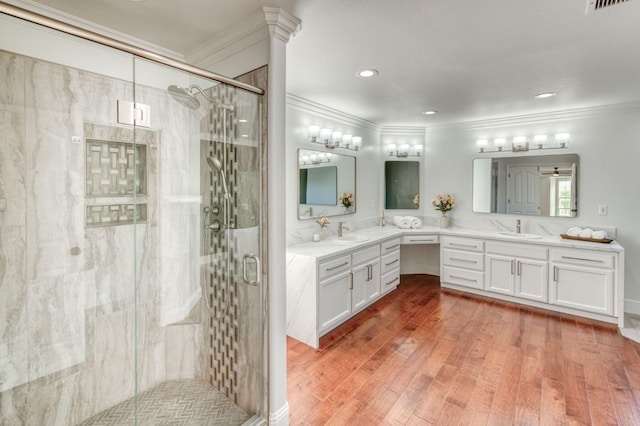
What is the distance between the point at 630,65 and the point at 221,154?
3.26 m

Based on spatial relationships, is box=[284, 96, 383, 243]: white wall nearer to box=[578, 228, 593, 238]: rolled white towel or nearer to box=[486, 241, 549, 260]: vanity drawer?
box=[486, 241, 549, 260]: vanity drawer

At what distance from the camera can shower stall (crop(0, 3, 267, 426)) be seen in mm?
1683

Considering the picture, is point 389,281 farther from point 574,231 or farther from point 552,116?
point 552,116

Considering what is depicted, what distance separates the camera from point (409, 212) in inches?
205

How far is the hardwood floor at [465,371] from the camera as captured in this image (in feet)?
6.67

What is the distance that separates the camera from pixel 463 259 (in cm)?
433

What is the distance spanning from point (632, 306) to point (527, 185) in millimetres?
1787

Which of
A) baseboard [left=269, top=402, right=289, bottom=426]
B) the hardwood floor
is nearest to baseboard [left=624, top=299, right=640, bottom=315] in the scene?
the hardwood floor

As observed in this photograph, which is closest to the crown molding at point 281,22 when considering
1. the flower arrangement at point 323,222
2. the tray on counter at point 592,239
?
the flower arrangement at point 323,222

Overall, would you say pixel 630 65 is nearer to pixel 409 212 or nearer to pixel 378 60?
pixel 378 60

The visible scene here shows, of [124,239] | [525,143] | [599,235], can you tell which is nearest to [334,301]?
[124,239]

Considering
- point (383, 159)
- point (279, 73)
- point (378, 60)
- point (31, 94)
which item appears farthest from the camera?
point (383, 159)

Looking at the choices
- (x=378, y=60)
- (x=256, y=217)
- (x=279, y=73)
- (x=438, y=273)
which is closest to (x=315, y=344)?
(x=256, y=217)

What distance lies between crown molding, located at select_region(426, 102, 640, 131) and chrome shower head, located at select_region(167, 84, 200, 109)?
4017 millimetres
